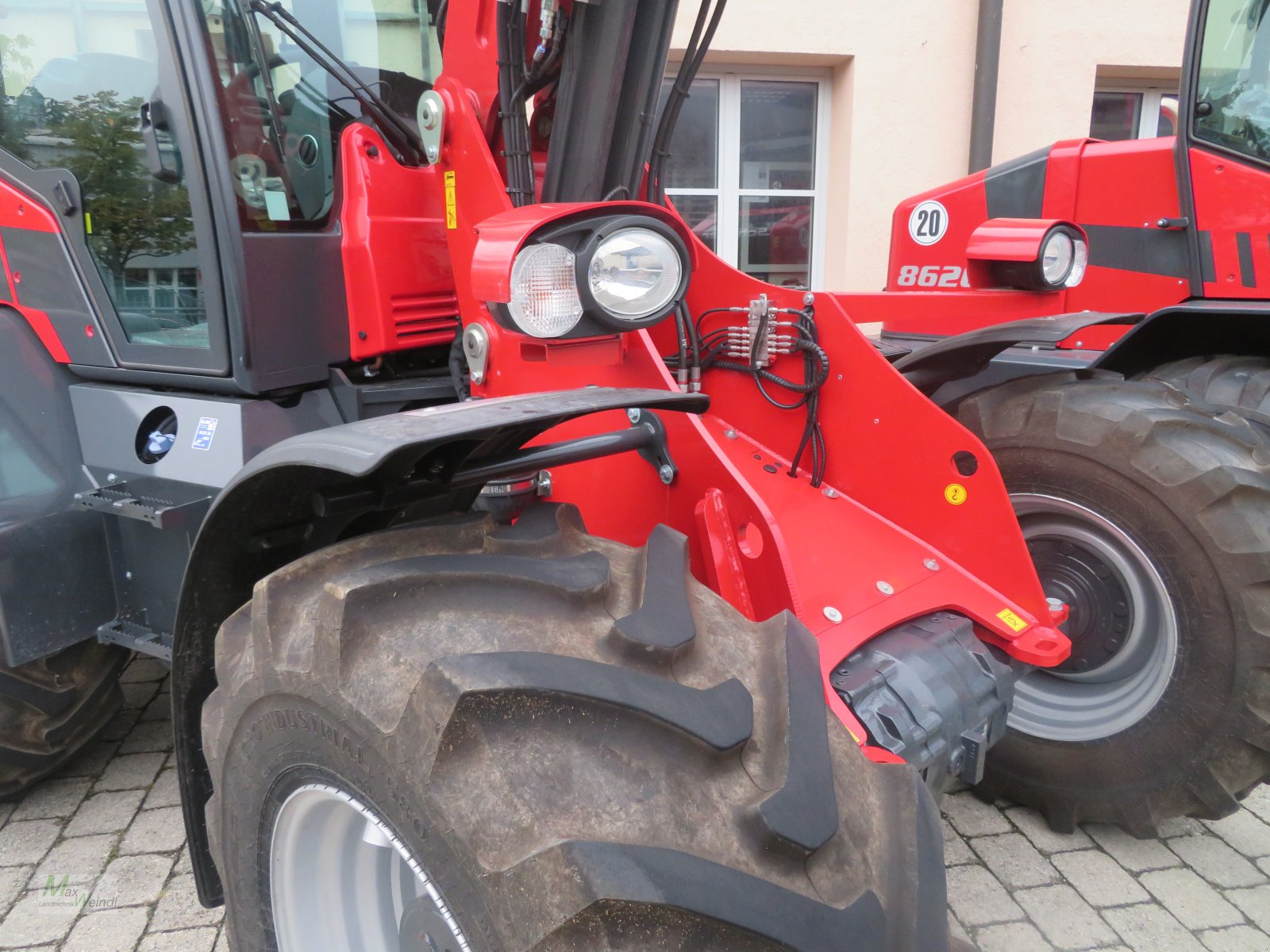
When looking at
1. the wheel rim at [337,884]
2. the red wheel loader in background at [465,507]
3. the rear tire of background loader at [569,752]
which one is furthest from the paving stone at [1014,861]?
the wheel rim at [337,884]

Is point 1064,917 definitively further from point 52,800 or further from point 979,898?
point 52,800

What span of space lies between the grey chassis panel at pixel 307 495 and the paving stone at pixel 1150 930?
169 centimetres

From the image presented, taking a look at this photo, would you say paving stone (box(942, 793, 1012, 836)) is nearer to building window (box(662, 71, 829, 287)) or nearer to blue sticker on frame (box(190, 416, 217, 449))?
blue sticker on frame (box(190, 416, 217, 449))

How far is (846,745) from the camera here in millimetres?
1147

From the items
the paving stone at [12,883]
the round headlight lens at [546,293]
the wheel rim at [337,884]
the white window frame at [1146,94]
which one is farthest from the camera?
the white window frame at [1146,94]

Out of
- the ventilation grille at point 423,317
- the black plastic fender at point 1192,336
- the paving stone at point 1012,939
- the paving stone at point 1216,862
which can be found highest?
the ventilation grille at point 423,317

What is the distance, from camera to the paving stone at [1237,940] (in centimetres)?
199

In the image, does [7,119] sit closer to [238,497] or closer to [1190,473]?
[238,497]

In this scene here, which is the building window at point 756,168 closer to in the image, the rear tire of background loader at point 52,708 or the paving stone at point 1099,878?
the paving stone at point 1099,878

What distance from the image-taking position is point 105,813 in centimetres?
251

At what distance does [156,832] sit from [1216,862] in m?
2.78

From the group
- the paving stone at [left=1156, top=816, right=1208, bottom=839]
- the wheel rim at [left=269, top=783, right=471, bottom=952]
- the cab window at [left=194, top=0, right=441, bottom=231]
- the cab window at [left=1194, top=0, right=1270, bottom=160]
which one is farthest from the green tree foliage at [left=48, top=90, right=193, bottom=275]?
the cab window at [left=1194, top=0, right=1270, bottom=160]

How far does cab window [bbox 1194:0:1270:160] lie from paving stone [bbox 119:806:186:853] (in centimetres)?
388

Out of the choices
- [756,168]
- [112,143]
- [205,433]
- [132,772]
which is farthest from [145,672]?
[756,168]
